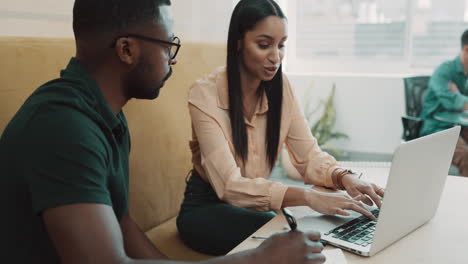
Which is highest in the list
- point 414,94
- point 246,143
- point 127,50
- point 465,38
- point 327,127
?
point 127,50

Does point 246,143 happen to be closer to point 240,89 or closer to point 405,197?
point 240,89

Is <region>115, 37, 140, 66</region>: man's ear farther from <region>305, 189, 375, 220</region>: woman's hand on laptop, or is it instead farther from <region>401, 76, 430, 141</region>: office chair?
<region>401, 76, 430, 141</region>: office chair

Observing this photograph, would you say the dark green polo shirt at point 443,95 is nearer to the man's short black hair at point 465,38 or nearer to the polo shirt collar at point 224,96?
the man's short black hair at point 465,38

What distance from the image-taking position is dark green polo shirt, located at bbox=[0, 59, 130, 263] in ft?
2.53

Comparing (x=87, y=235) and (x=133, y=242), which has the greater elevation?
(x=87, y=235)

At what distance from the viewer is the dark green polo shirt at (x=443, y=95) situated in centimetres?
348

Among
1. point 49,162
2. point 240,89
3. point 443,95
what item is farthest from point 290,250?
point 443,95

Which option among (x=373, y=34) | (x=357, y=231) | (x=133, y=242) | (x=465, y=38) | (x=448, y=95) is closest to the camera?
(x=357, y=231)

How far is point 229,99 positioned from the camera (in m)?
1.69

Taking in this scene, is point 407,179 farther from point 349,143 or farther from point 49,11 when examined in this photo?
point 349,143

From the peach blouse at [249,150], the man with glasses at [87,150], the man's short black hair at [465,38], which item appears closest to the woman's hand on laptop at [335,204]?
the peach blouse at [249,150]

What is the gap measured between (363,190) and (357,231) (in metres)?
0.27

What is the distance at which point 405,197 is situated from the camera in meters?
1.05

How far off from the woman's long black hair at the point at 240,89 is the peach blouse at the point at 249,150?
0.02m
